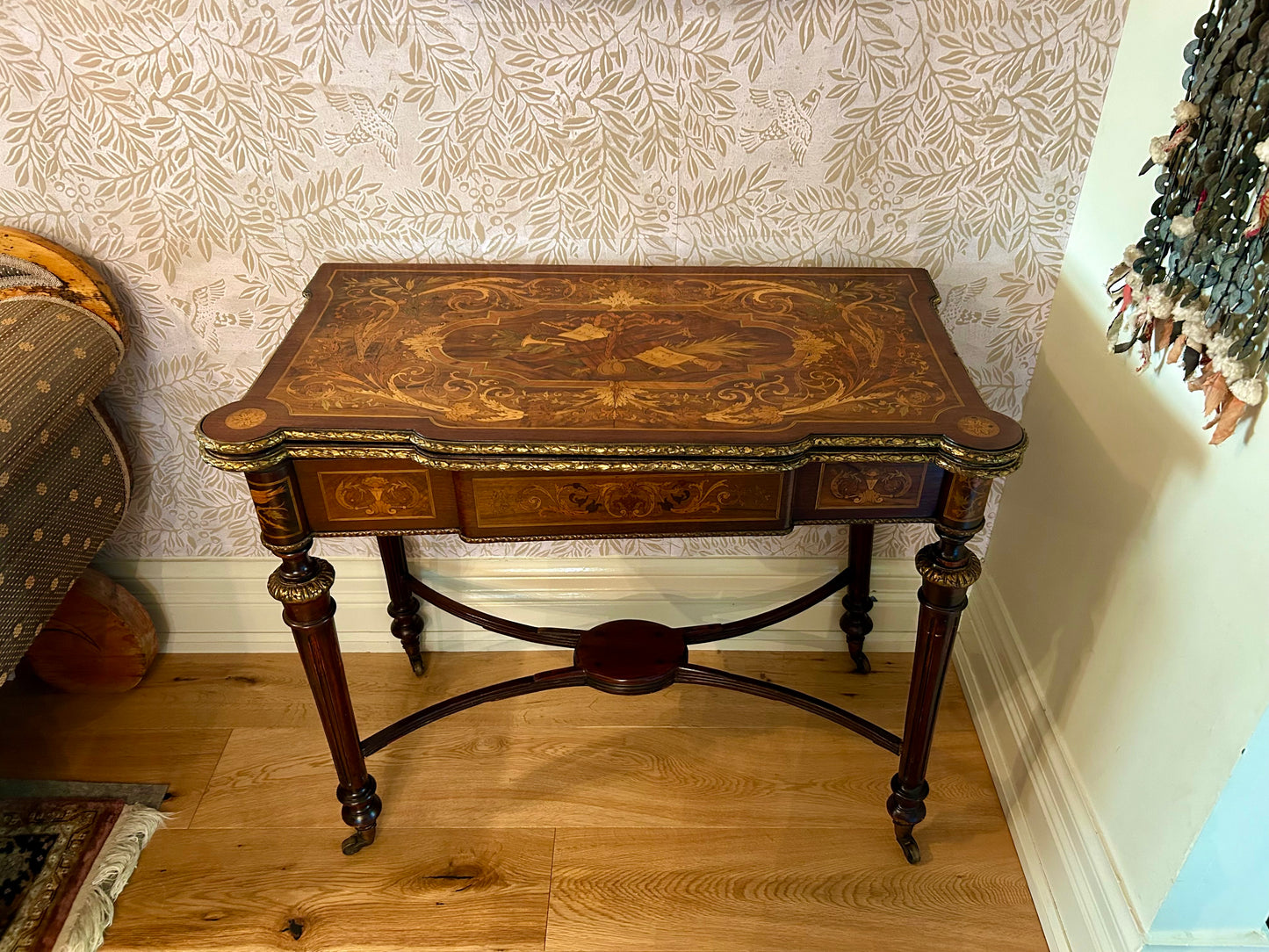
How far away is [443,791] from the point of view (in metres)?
1.58

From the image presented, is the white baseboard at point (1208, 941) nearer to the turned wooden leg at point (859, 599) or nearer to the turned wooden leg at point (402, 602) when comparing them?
the turned wooden leg at point (859, 599)

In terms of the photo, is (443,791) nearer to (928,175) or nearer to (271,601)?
(271,601)

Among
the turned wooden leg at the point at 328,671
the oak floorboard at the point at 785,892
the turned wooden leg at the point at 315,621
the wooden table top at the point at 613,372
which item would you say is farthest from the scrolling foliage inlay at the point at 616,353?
the oak floorboard at the point at 785,892

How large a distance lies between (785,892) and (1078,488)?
769 millimetres

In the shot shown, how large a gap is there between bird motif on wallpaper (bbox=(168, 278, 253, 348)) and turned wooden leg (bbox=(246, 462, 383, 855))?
0.52 meters

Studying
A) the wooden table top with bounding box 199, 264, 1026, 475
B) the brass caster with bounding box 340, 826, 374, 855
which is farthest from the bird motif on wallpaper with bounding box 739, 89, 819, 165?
the brass caster with bounding box 340, 826, 374, 855

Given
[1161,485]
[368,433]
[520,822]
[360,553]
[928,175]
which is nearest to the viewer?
[368,433]

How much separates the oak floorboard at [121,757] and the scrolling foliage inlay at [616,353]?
0.87 metres

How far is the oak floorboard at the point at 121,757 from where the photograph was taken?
1.59 meters

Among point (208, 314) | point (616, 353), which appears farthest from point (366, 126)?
point (616, 353)

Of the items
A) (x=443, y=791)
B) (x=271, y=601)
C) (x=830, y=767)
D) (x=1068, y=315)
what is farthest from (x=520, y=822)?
(x=1068, y=315)

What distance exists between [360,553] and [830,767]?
0.96m

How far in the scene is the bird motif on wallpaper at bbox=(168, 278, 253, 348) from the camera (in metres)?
1.49

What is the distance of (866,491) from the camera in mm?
1105
